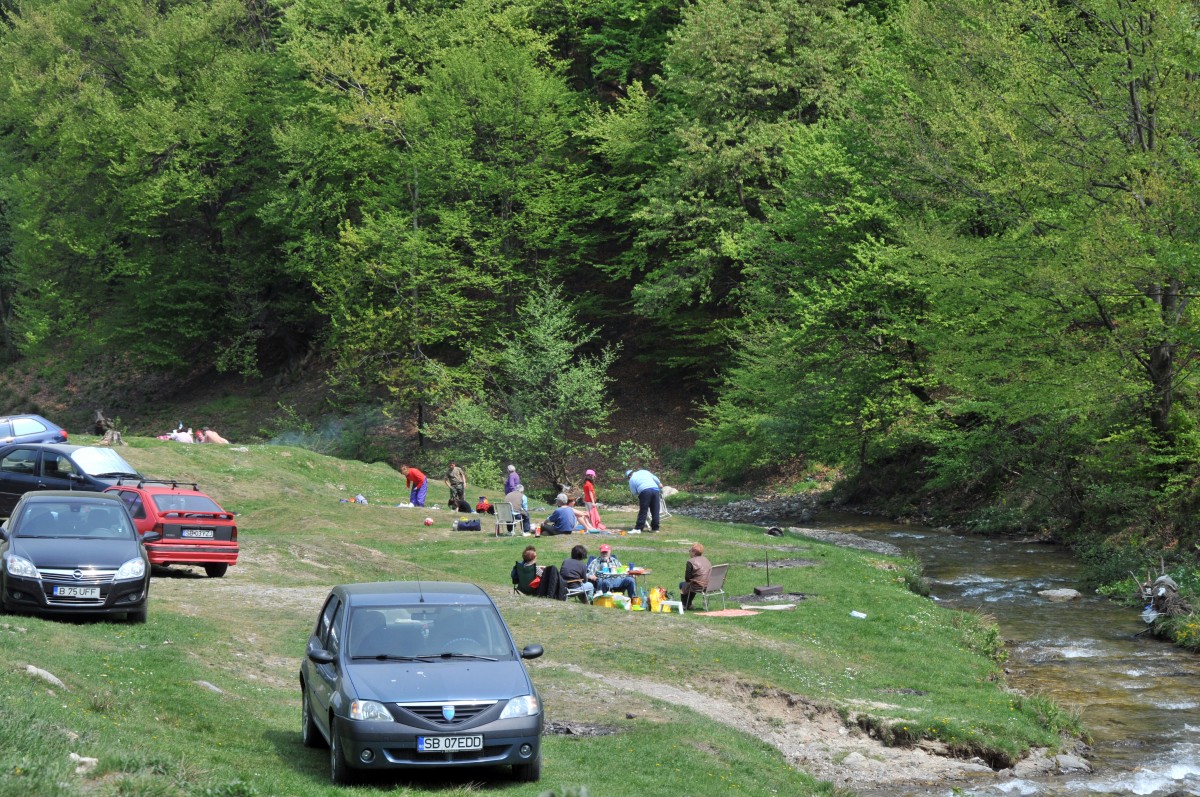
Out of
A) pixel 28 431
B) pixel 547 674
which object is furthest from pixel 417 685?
pixel 28 431

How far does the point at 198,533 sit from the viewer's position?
21922 mm

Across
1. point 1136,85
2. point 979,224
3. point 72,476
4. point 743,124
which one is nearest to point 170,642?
point 72,476

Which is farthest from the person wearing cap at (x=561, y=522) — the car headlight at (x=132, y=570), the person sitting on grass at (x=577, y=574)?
the car headlight at (x=132, y=570)

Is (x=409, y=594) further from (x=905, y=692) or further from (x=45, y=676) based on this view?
(x=905, y=692)

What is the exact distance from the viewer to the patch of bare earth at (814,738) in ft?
46.8

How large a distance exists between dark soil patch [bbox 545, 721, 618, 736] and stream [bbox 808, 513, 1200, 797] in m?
3.34

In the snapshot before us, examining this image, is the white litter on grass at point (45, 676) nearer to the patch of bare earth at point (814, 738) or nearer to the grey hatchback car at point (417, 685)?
the grey hatchback car at point (417, 685)

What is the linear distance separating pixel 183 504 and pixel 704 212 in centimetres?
3283

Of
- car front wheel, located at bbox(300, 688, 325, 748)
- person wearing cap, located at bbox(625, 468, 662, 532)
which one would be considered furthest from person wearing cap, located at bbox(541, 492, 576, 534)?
car front wheel, located at bbox(300, 688, 325, 748)

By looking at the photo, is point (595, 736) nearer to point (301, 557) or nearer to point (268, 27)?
point (301, 557)

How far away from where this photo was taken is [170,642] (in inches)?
612

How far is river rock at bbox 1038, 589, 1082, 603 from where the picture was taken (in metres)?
26.2

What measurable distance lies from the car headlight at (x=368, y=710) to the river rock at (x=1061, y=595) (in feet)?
64.2

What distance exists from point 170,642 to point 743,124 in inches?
1547
